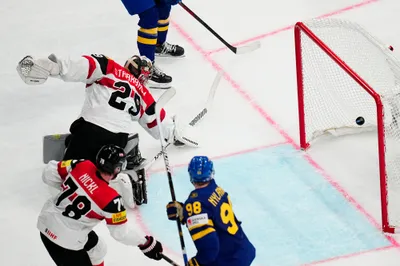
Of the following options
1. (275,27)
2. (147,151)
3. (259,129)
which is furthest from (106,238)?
(275,27)

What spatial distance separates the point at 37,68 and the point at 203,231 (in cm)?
154

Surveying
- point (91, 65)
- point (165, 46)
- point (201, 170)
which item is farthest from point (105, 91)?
point (165, 46)

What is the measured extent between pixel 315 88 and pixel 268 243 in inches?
45.3

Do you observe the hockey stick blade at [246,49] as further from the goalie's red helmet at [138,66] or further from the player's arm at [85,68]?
the player's arm at [85,68]

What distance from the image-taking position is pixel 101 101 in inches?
215

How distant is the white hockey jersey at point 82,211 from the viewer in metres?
4.57

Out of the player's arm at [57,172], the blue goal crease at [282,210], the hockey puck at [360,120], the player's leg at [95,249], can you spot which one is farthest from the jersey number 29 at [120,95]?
the hockey puck at [360,120]

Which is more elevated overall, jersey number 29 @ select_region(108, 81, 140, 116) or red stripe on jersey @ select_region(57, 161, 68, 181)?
jersey number 29 @ select_region(108, 81, 140, 116)

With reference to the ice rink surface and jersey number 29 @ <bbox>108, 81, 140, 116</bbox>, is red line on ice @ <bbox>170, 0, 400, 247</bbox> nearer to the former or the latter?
the ice rink surface

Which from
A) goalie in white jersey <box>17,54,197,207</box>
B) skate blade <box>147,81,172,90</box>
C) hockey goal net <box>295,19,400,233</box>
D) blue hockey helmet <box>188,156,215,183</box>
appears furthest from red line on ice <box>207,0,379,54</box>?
blue hockey helmet <box>188,156,215,183</box>

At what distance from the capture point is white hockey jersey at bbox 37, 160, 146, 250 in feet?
15.0

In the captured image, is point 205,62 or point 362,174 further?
point 205,62

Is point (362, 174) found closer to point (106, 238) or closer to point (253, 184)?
point (253, 184)

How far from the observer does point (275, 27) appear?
7395mm
